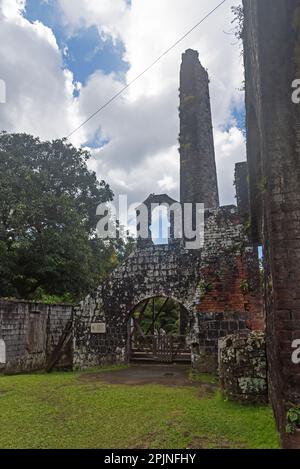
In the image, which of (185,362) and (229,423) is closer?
(229,423)

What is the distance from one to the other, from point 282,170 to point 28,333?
41.3 feet

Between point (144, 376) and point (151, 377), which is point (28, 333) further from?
point (151, 377)

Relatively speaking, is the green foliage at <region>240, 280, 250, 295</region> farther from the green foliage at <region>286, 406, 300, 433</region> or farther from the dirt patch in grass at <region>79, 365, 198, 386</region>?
the green foliage at <region>286, 406, 300, 433</region>

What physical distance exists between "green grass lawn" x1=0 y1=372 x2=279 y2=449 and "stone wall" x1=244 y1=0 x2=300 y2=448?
0.88 m

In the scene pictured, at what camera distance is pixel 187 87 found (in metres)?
21.6

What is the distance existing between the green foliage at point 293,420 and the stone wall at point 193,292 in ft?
21.2

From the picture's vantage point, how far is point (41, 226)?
63.8ft

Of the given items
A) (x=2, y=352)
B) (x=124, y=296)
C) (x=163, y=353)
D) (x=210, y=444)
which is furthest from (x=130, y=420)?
(x=2, y=352)

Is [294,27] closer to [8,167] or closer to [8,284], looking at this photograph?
[8,284]

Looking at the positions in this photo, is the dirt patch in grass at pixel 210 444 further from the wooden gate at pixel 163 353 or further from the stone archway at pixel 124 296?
the wooden gate at pixel 163 353

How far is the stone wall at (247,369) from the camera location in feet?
20.9

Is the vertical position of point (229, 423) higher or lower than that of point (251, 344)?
lower

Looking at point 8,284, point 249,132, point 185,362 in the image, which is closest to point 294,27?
point 249,132
